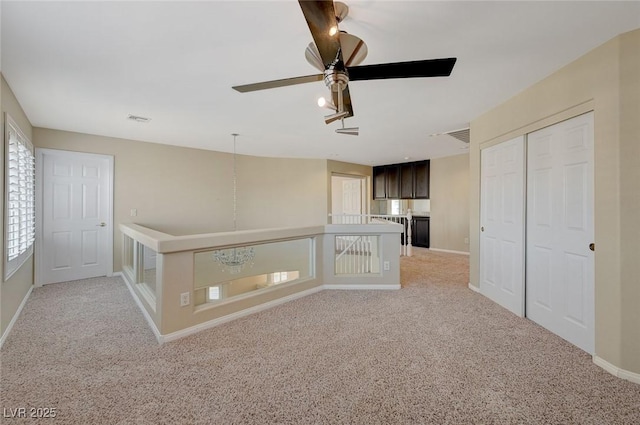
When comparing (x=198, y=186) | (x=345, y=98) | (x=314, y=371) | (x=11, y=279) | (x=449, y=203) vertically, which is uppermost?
(x=345, y=98)

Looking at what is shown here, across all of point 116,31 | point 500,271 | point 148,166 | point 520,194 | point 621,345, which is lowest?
point 621,345

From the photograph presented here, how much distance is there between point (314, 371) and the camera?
192cm

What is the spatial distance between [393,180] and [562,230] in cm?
525

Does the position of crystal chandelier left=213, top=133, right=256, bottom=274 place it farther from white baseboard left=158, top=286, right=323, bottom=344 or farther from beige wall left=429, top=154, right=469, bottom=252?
beige wall left=429, top=154, right=469, bottom=252

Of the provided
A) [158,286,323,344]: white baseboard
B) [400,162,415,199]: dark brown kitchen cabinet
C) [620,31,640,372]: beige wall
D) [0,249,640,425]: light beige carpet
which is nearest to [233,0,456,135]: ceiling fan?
[620,31,640,372]: beige wall

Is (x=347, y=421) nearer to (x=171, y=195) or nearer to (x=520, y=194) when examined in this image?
(x=520, y=194)

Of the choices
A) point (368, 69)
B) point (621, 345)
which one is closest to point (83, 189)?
point (368, 69)

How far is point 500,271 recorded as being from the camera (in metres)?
3.14

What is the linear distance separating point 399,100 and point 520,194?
1612mm

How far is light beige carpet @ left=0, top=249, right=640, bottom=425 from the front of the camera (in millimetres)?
1550

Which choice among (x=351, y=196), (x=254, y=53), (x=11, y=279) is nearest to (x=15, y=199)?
(x=11, y=279)

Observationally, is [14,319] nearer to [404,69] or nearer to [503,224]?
[404,69]

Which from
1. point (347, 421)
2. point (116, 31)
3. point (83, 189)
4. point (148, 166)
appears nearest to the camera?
point (347, 421)

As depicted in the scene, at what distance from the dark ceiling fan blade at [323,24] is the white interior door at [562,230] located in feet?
7.08
